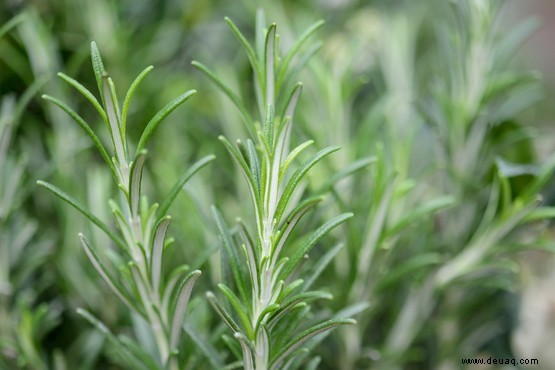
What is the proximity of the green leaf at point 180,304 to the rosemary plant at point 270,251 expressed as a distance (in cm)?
2

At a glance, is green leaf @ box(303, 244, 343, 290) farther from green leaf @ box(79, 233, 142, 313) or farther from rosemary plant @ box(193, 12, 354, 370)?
green leaf @ box(79, 233, 142, 313)

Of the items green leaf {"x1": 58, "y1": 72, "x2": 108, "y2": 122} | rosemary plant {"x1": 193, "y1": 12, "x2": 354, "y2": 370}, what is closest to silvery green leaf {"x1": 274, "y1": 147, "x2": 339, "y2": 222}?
rosemary plant {"x1": 193, "y1": 12, "x2": 354, "y2": 370}

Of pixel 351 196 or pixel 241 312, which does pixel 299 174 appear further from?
pixel 351 196

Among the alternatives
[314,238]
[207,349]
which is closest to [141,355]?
[207,349]

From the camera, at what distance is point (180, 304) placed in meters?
0.38

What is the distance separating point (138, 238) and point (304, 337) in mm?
115

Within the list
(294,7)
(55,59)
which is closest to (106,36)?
(55,59)

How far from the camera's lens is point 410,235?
55 cm

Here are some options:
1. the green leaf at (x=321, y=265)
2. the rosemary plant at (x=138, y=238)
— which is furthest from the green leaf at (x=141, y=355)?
the green leaf at (x=321, y=265)

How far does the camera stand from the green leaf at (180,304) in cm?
35

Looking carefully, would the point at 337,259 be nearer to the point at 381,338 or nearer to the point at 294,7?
the point at 381,338

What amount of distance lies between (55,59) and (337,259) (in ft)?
1.12

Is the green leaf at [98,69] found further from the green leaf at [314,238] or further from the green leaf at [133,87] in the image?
the green leaf at [314,238]

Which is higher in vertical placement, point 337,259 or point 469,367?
point 337,259
